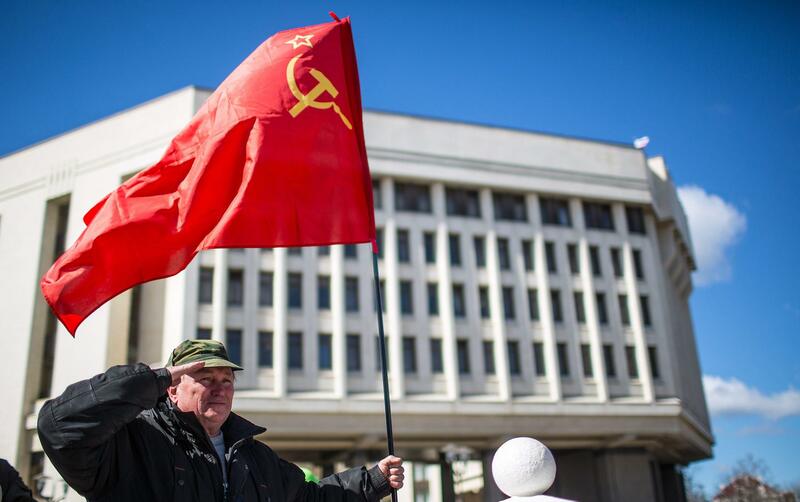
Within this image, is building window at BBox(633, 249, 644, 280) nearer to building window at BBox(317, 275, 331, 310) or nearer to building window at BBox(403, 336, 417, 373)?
building window at BBox(403, 336, 417, 373)

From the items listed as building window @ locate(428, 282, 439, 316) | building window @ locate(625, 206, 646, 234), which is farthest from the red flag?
building window @ locate(625, 206, 646, 234)

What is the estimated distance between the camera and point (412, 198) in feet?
105

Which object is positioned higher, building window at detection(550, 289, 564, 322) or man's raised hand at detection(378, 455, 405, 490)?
building window at detection(550, 289, 564, 322)

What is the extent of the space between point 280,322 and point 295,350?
1167mm

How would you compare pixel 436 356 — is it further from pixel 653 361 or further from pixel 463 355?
pixel 653 361

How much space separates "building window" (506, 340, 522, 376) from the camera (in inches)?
1224

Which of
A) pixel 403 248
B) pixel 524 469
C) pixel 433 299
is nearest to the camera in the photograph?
pixel 524 469

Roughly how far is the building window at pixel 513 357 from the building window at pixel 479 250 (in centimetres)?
336

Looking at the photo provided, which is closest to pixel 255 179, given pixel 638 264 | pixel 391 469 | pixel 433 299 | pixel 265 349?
pixel 391 469

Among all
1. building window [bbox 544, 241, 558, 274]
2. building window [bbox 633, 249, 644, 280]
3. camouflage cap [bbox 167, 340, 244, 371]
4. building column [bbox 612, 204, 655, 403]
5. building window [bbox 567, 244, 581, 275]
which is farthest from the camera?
building window [bbox 633, 249, 644, 280]

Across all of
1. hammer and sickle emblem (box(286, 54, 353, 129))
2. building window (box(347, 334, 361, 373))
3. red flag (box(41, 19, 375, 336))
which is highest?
building window (box(347, 334, 361, 373))

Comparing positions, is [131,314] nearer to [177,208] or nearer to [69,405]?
[177,208]

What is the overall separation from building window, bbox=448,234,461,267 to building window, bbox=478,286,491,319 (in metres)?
1.44

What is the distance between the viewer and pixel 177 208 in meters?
4.67
